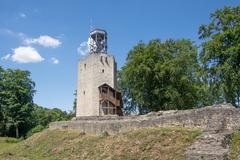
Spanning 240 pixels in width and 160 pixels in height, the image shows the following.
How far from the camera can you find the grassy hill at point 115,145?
1551 centimetres

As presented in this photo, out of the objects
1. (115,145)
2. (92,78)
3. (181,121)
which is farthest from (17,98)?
(181,121)

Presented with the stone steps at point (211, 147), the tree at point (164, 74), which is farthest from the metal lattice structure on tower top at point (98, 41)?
the stone steps at point (211, 147)

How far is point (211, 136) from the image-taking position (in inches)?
544

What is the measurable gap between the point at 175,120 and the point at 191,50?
19.5 meters

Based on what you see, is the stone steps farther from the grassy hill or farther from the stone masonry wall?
the stone masonry wall

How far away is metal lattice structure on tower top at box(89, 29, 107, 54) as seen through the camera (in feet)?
138

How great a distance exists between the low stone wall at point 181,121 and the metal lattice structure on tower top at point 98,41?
1619cm

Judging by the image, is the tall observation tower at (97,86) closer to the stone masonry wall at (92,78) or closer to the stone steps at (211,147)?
the stone masonry wall at (92,78)

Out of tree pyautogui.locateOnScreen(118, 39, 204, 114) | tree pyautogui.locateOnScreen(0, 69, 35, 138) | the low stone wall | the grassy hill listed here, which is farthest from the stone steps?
tree pyautogui.locateOnScreen(0, 69, 35, 138)

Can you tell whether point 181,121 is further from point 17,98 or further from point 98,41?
point 17,98

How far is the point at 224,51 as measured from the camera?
23.6 meters

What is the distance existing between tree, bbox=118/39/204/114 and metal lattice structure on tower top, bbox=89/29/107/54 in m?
6.54

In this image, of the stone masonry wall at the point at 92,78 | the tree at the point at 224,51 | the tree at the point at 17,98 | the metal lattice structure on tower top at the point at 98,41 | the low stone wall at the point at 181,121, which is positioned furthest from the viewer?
the tree at the point at 17,98

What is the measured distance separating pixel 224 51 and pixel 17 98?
31.8 metres
